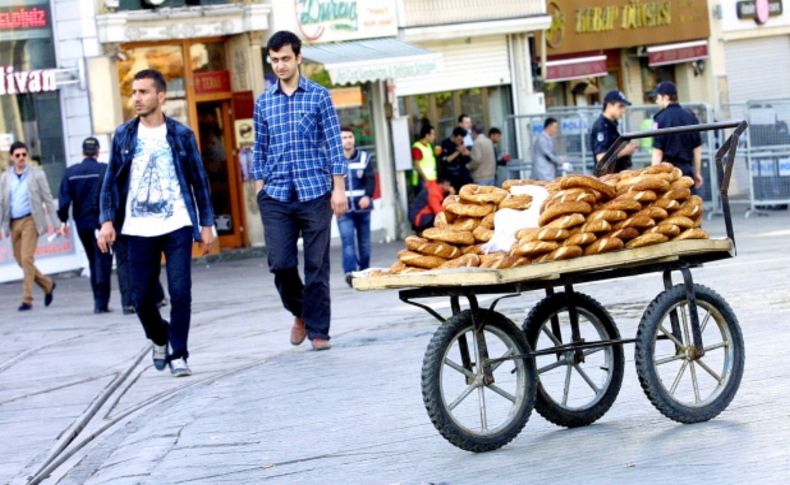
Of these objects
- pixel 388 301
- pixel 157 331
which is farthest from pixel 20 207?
pixel 157 331

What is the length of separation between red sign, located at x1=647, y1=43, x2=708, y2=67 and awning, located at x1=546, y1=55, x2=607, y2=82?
1351 mm

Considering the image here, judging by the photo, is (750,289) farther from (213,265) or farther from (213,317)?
(213,265)

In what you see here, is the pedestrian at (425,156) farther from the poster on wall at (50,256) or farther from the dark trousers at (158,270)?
the dark trousers at (158,270)

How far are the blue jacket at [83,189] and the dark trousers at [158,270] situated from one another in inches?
320

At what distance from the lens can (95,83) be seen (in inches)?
1001

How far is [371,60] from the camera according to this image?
2756cm

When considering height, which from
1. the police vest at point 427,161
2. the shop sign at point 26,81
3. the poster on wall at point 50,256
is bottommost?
the poster on wall at point 50,256

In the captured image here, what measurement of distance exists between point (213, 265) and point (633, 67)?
43.3 feet

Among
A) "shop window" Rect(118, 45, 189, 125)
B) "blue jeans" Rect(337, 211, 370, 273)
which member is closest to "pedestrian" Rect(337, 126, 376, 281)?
"blue jeans" Rect(337, 211, 370, 273)

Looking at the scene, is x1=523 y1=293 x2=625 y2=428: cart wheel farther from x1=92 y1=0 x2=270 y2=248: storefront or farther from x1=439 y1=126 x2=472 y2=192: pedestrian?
x1=439 y1=126 x2=472 y2=192: pedestrian

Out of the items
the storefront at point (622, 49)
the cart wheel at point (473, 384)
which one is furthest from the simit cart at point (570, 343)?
the storefront at point (622, 49)

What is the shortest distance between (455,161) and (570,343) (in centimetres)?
2084

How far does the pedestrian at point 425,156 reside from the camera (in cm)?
2778

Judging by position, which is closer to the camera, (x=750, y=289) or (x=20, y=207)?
(x=750, y=289)
